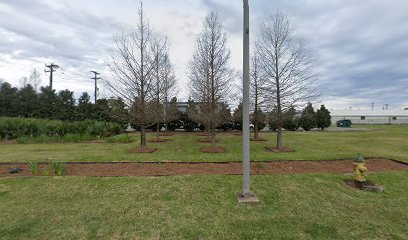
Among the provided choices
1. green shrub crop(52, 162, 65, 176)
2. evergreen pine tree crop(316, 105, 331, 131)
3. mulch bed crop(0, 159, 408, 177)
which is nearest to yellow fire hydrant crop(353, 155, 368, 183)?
mulch bed crop(0, 159, 408, 177)

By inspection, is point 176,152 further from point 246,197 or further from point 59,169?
point 246,197

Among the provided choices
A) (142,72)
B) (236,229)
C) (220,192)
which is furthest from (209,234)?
(142,72)

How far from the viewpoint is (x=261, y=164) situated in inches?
302

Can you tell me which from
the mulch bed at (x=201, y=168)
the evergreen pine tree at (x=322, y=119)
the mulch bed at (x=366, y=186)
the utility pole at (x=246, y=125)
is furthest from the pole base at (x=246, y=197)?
the evergreen pine tree at (x=322, y=119)

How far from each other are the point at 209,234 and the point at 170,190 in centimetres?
197

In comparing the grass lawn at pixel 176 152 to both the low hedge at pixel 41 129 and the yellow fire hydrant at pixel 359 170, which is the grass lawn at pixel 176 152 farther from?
the low hedge at pixel 41 129

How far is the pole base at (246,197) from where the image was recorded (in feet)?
15.3

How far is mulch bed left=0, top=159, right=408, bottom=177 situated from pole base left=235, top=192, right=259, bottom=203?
1.68 m

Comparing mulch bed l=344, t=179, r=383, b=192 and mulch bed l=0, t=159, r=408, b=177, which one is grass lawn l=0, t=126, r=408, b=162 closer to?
mulch bed l=0, t=159, r=408, b=177

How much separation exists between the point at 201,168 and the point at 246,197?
2574mm

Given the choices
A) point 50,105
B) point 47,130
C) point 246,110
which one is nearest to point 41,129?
point 47,130

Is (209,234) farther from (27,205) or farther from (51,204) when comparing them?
(27,205)

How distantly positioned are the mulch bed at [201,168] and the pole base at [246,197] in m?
1.68

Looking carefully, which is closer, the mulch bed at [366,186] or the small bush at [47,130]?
the mulch bed at [366,186]
